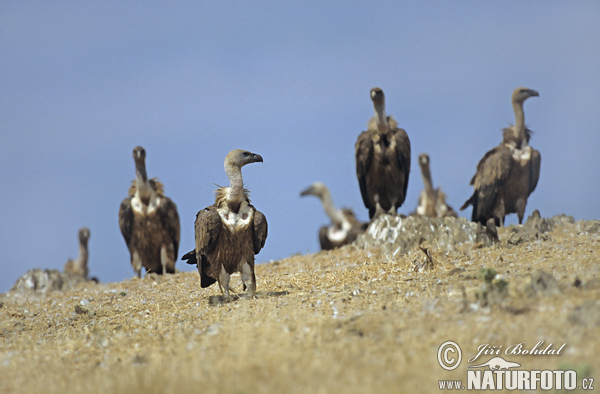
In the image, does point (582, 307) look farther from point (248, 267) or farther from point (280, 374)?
point (248, 267)

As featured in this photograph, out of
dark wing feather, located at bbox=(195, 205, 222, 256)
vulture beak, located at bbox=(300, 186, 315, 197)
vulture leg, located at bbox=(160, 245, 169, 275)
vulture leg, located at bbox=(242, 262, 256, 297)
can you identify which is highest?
vulture beak, located at bbox=(300, 186, 315, 197)

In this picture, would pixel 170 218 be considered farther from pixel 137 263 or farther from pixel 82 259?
pixel 82 259

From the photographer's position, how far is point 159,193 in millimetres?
18375

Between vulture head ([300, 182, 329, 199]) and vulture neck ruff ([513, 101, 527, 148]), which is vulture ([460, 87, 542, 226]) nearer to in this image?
vulture neck ruff ([513, 101, 527, 148])

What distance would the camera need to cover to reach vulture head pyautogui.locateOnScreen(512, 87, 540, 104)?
18.7 meters

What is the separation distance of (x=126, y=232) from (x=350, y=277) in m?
8.39

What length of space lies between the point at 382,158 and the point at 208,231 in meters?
8.35

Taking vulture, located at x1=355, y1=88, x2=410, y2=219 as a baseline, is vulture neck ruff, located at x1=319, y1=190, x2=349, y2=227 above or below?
above

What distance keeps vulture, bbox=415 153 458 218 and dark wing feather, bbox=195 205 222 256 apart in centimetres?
1385

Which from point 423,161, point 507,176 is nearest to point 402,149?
point 507,176

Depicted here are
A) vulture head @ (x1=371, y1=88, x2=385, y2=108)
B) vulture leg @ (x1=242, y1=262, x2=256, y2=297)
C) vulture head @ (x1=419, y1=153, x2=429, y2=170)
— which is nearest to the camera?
vulture leg @ (x1=242, y1=262, x2=256, y2=297)

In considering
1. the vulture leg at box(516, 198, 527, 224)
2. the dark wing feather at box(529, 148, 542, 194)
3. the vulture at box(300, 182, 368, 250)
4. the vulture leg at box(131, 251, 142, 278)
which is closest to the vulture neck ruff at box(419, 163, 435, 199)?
the vulture at box(300, 182, 368, 250)

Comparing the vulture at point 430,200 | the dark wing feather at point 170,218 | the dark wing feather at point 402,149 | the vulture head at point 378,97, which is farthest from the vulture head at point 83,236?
the dark wing feather at point 402,149

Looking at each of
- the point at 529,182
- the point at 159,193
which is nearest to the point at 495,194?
the point at 529,182
